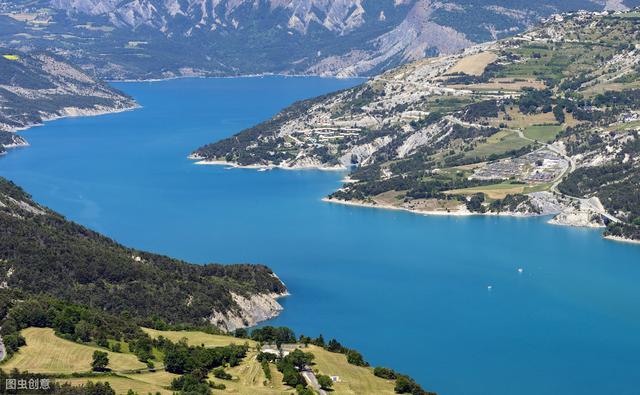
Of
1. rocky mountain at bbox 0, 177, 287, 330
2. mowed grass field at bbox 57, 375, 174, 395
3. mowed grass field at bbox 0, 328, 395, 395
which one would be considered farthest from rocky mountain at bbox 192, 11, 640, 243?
mowed grass field at bbox 57, 375, 174, 395

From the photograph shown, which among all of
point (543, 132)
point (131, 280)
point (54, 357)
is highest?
point (543, 132)

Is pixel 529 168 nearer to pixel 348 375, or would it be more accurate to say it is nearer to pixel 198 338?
pixel 198 338

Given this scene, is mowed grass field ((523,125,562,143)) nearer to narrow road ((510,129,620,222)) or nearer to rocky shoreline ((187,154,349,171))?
narrow road ((510,129,620,222))

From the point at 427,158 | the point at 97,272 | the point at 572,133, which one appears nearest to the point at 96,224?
the point at 97,272

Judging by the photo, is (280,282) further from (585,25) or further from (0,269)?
(585,25)

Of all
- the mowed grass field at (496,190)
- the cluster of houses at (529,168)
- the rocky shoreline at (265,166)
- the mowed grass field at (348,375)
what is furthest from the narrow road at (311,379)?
the rocky shoreline at (265,166)

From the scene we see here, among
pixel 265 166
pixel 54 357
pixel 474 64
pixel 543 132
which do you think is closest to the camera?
pixel 54 357

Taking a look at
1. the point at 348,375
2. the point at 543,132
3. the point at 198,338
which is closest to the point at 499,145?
the point at 543,132
